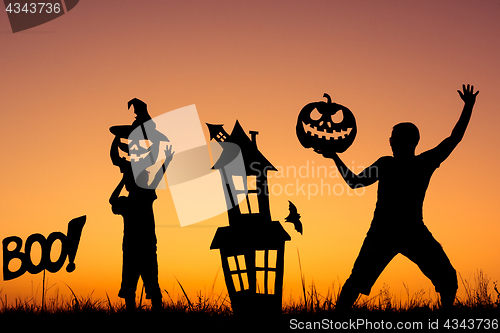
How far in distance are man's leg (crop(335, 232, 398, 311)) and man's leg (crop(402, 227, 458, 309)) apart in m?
0.23

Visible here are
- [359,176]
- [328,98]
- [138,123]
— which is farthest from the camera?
[138,123]

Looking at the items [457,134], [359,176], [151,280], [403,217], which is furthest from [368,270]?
[151,280]

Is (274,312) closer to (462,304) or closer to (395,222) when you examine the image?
(395,222)

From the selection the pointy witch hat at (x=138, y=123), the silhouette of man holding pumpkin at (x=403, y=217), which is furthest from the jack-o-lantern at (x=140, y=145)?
the silhouette of man holding pumpkin at (x=403, y=217)

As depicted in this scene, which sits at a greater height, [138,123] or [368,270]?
[138,123]

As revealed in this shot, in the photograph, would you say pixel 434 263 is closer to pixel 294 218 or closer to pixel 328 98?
pixel 294 218

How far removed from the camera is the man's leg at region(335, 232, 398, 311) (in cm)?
562

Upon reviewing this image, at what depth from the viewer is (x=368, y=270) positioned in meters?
5.62

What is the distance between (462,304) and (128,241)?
14.8 feet

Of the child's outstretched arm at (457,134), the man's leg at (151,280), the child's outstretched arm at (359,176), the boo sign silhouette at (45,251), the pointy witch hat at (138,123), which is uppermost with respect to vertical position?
the pointy witch hat at (138,123)

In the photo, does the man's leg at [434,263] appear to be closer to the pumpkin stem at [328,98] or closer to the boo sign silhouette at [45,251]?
the pumpkin stem at [328,98]

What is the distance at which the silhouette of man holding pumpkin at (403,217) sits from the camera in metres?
5.61

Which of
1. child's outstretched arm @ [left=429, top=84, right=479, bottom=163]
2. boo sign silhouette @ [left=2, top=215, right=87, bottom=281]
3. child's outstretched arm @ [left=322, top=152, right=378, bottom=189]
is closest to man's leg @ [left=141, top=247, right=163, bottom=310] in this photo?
boo sign silhouette @ [left=2, top=215, right=87, bottom=281]

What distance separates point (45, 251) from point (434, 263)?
502 centimetres
